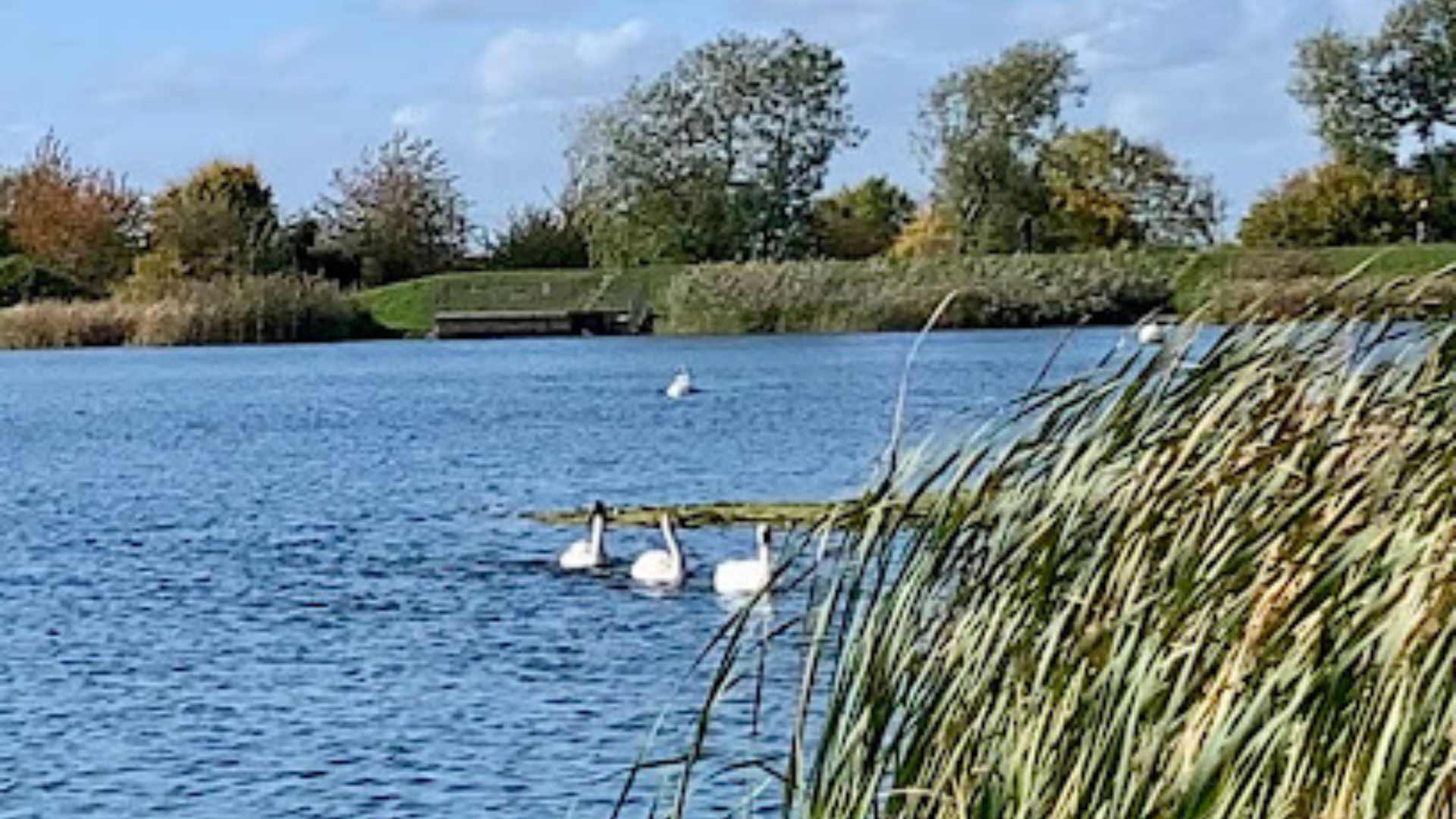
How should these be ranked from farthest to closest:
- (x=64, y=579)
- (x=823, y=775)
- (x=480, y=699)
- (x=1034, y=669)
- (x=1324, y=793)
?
(x=64, y=579), (x=480, y=699), (x=823, y=775), (x=1034, y=669), (x=1324, y=793)

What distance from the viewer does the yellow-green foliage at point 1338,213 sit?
66.4 m

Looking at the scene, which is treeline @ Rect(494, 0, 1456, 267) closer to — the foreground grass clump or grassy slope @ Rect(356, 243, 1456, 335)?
grassy slope @ Rect(356, 243, 1456, 335)

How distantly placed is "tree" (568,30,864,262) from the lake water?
A: 3035 centimetres

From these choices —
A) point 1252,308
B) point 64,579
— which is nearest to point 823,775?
point 1252,308

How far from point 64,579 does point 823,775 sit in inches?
619

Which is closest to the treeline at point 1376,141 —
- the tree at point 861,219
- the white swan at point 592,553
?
the tree at point 861,219

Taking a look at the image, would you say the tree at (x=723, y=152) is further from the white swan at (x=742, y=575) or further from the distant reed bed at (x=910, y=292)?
the white swan at (x=742, y=575)

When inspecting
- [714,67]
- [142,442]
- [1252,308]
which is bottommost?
[142,442]

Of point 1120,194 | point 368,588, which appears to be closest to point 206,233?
point 1120,194

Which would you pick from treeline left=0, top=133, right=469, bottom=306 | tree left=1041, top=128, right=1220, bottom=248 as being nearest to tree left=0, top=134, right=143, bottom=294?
treeline left=0, top=133, right=469, bottom=306

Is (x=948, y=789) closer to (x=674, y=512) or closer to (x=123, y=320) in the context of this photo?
(x=674, y=512)

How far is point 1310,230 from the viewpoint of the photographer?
218 ft

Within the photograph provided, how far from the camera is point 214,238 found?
7494cm

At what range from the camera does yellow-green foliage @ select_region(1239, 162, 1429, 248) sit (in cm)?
6638
